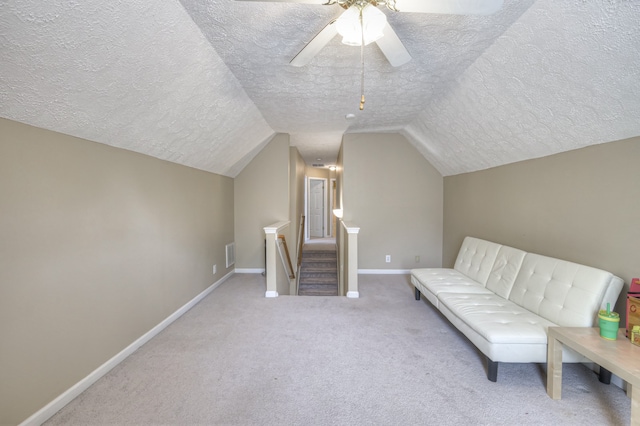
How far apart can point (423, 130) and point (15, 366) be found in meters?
4.45

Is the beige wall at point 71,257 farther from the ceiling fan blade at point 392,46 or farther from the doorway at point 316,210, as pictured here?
the doorway at point 316,210

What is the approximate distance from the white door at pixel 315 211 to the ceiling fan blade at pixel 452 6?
7960mm

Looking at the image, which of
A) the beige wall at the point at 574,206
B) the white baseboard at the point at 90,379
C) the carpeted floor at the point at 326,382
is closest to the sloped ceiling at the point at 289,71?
the beige wall at the point at 574,206

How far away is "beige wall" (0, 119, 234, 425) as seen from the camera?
1457 mm

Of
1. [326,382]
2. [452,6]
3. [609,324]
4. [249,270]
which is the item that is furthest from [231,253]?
[609,324]

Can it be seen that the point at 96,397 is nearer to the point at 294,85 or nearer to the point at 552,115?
the point at 294,85

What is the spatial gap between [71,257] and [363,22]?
2.31m

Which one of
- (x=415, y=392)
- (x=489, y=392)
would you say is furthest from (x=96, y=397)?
(x=489, y=392)

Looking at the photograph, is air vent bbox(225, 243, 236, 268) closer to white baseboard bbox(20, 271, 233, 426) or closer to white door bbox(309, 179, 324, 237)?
white baseboard bbox(20, 271, 233, 426)

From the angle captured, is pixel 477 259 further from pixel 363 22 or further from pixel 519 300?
pixel 363 22

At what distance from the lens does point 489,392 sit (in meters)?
1.86

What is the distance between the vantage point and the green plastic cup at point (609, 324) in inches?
63.8

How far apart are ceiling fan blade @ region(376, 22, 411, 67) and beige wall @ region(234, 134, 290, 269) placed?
10.6 ft

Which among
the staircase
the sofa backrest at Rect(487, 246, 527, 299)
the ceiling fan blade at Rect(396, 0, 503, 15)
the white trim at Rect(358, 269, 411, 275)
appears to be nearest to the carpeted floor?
the sofa backrest at Rect(487, 246, 527, 299)
